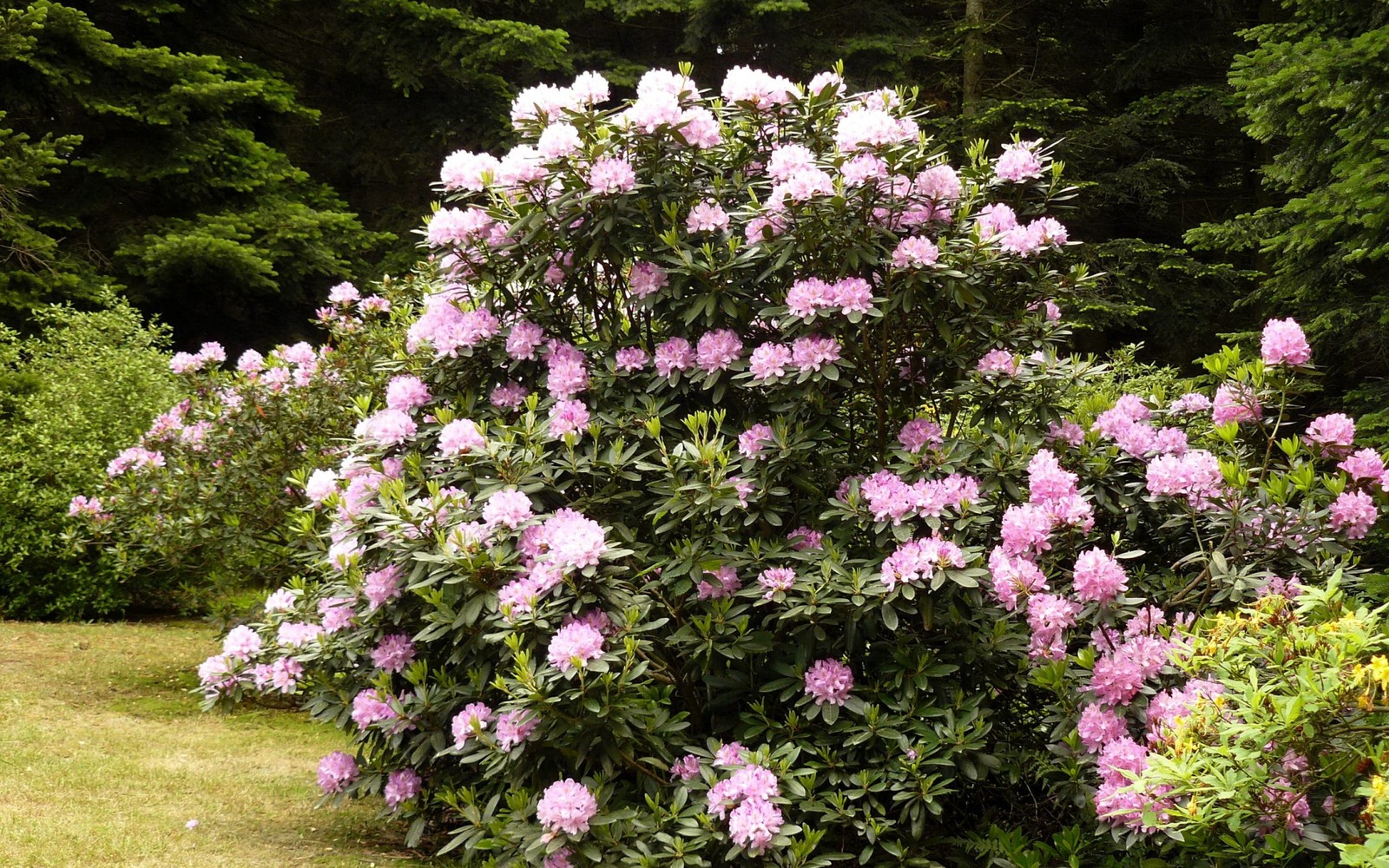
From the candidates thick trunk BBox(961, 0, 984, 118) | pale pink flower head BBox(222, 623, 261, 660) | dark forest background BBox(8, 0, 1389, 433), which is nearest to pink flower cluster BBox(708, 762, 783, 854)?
pale pink flower head BBox(222, 623, 261, 660)

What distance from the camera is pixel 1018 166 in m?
3.79

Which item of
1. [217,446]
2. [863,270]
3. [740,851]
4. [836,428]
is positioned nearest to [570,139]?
[863,270]

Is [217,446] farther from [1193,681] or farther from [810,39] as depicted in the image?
[810,39]

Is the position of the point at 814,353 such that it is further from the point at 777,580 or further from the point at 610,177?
the point at 610,177

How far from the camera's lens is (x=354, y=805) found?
4.77 metres

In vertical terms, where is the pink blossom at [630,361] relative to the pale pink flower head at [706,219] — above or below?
below

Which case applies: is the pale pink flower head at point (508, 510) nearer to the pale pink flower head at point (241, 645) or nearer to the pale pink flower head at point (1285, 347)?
the pale pink flower head at point (241, 645)

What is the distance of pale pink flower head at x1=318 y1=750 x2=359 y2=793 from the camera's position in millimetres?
3939

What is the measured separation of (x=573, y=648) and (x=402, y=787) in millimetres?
1215

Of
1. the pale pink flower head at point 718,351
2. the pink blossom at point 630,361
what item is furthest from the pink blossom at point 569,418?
the pale pink flower head at point 718,351

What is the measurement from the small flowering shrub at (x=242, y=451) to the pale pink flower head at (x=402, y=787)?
278 cm

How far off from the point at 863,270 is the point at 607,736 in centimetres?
165

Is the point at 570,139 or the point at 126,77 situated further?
the point at 126,77

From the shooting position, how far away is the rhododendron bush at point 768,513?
3121 millimetres
